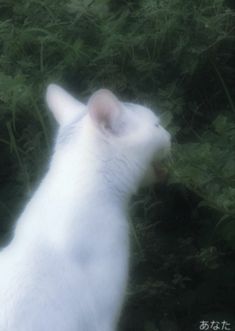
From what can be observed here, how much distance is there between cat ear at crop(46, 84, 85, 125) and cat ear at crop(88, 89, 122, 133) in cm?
20

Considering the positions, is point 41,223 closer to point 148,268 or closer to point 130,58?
point 148,268

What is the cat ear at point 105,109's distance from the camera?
2.83m

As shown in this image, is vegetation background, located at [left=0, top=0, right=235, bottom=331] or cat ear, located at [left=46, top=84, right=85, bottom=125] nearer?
cat ear, located at [left=46, top=84, right=85, bottom=125]

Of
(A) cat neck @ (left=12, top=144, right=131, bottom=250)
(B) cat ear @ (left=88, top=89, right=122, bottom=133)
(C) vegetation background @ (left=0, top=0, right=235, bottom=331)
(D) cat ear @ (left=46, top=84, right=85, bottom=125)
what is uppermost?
(B) cat ear @ (left=88, top=89, right=122, bottom=133)

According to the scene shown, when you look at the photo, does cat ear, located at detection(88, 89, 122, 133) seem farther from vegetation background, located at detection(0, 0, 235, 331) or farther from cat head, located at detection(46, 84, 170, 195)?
vegetation background, located at detection(0, 0, 235, 331)

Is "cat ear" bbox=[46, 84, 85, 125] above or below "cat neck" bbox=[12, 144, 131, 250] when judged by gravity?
above

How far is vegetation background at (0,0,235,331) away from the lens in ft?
12.7

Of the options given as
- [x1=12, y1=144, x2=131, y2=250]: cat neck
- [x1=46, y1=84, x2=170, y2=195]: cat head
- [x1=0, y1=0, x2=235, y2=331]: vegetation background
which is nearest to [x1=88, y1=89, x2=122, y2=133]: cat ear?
[x1=46, y1=84, x2=170, y2=195]: cat head

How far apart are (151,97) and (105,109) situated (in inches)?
50.3

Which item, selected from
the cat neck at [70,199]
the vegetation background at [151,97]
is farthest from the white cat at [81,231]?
the vegetation background at [151,97]

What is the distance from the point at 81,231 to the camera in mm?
2877

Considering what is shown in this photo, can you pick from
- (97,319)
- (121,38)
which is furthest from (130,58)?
(97,319)

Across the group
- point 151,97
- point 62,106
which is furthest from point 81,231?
point 151,97

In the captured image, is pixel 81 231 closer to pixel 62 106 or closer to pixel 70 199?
pixel 70 199
